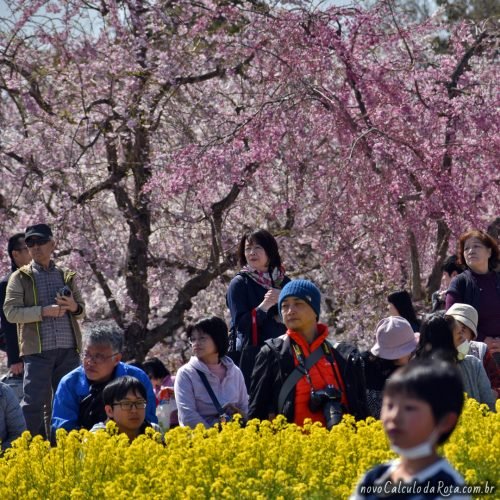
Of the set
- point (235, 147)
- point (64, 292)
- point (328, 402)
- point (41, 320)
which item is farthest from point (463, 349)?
point (235, 147)

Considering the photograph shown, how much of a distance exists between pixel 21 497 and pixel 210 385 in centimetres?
178

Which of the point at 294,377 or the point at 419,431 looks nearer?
the point at 419,431

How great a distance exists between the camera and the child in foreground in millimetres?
3154

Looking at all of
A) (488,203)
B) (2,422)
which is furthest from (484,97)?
(2,422)

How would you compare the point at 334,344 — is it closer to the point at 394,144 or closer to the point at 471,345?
the point at 471,345

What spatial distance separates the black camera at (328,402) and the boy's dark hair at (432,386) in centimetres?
246

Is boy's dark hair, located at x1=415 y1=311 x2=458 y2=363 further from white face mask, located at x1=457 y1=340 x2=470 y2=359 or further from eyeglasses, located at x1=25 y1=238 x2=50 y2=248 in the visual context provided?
eyeglasses, located at x1=25 y1=238 x2=50 y2=248

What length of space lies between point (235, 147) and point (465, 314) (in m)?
3.77

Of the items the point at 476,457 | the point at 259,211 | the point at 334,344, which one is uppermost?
the point at 259,211

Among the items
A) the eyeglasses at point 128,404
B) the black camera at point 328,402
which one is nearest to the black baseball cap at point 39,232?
the eyeglasses at point 128,404

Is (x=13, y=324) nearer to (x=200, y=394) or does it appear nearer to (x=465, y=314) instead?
(x=200, y=394)

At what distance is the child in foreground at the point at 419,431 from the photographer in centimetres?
315

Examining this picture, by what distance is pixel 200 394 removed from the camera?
6.42 meters

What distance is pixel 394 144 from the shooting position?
9.51 meters
